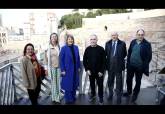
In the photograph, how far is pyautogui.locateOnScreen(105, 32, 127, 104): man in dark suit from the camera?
161 inches

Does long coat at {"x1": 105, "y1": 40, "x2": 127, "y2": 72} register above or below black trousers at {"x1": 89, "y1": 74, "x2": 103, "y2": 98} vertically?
above

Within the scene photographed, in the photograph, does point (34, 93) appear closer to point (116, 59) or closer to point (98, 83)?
point (98, 83)

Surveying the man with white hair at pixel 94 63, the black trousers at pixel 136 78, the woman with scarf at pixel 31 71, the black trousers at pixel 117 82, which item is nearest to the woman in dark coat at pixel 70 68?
the man with white hair at pixel 94 63

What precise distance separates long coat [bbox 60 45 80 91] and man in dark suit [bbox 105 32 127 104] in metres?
0.44

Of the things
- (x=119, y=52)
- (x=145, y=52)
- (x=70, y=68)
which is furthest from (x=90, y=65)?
(x=145, y=52)

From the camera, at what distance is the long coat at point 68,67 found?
4.11 m

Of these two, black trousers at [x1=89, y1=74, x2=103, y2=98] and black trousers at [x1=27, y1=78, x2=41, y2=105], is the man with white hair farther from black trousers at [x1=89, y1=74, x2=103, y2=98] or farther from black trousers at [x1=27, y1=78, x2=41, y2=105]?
black trousers at [x1=27, y1=78, x2=41, y2=105]

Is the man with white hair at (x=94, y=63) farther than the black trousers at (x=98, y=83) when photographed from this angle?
No

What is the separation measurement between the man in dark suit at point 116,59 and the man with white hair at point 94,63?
9 cm

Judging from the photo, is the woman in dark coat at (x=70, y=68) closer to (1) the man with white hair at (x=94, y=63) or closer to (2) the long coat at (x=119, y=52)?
(1) the man with white hair at (x=94, y=63)

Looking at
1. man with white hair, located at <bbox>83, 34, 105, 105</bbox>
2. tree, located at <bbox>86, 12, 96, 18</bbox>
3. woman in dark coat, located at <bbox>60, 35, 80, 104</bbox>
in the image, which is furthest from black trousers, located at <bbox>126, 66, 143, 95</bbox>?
tree, located at <bbox>86, 12, 96, 18</bbox>
